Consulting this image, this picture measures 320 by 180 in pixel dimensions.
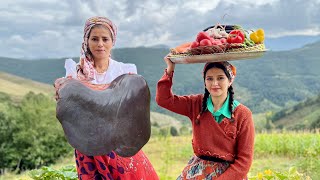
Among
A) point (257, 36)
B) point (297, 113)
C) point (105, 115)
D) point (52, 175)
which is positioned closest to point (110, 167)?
point (105, 115)

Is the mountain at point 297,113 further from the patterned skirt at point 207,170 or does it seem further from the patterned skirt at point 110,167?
the patterned skirt at point 110,167

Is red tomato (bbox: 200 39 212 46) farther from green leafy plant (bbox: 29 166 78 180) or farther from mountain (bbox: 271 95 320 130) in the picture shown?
mountain (bbox: 271 95 320 130)

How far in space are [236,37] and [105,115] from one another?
967 mm

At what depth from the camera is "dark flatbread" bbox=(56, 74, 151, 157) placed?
2.96 m

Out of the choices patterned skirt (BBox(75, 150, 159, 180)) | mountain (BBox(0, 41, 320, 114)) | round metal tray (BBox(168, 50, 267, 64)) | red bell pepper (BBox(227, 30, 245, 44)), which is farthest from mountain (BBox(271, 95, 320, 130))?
round metal tray (BBox(168, 50, 267, 64))

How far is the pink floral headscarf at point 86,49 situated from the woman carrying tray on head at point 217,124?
1.49 ft

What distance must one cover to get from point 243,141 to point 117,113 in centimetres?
90

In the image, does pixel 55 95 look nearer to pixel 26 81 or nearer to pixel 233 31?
pixel 233 31

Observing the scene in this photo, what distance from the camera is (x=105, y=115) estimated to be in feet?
9.73

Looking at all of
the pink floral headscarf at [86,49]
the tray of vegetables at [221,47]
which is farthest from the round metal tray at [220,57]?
the pink floral headscarf at [86,49]

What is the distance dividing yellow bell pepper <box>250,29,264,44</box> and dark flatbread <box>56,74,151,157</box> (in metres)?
0.79

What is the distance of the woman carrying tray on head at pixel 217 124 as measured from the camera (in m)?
3.21

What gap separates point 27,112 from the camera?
26.0 m

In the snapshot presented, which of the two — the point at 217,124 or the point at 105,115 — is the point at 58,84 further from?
the point at 217,124
